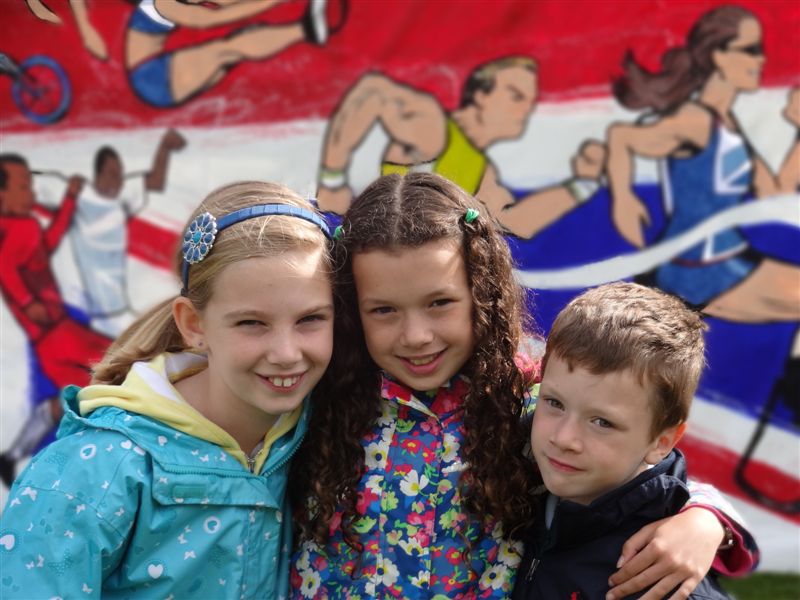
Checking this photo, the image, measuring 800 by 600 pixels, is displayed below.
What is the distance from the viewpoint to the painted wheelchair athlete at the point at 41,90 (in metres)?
3.92

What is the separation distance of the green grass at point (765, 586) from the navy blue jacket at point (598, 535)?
2.13 m

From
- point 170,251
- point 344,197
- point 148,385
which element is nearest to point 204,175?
point 170,251

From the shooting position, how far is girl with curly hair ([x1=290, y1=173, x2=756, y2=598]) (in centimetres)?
206

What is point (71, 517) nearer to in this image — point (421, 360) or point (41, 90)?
point (421, 360)

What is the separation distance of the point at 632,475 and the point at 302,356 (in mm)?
745

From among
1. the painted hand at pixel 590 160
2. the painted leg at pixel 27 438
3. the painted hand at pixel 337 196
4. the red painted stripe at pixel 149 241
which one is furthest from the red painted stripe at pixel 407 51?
the painted leg at pixel 27 438

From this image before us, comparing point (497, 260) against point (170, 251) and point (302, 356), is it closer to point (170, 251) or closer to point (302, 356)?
point (302, 356)

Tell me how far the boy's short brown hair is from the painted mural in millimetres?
1846

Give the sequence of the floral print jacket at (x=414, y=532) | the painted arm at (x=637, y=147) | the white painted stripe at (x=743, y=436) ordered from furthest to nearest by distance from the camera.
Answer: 1. the white painted stripe at (x=743, y=436)
2. the painted arm at (x=637, y=147)
3. the floral print jacket at (x=414, y=532)

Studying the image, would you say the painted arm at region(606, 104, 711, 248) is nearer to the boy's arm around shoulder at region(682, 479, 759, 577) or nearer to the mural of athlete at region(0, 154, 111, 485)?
the boy's arm around shoulder at region(682, 479, 759, 577)

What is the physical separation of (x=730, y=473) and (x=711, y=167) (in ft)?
4.34

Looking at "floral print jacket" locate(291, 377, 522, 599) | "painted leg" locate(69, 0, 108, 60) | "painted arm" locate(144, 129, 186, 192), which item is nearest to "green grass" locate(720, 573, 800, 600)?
"floral print jacket" locate(291, 377, 522, 599)

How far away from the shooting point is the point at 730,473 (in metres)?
4.16

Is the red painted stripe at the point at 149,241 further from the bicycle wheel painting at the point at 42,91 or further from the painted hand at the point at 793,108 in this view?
the painted hand at the point at 793,108
